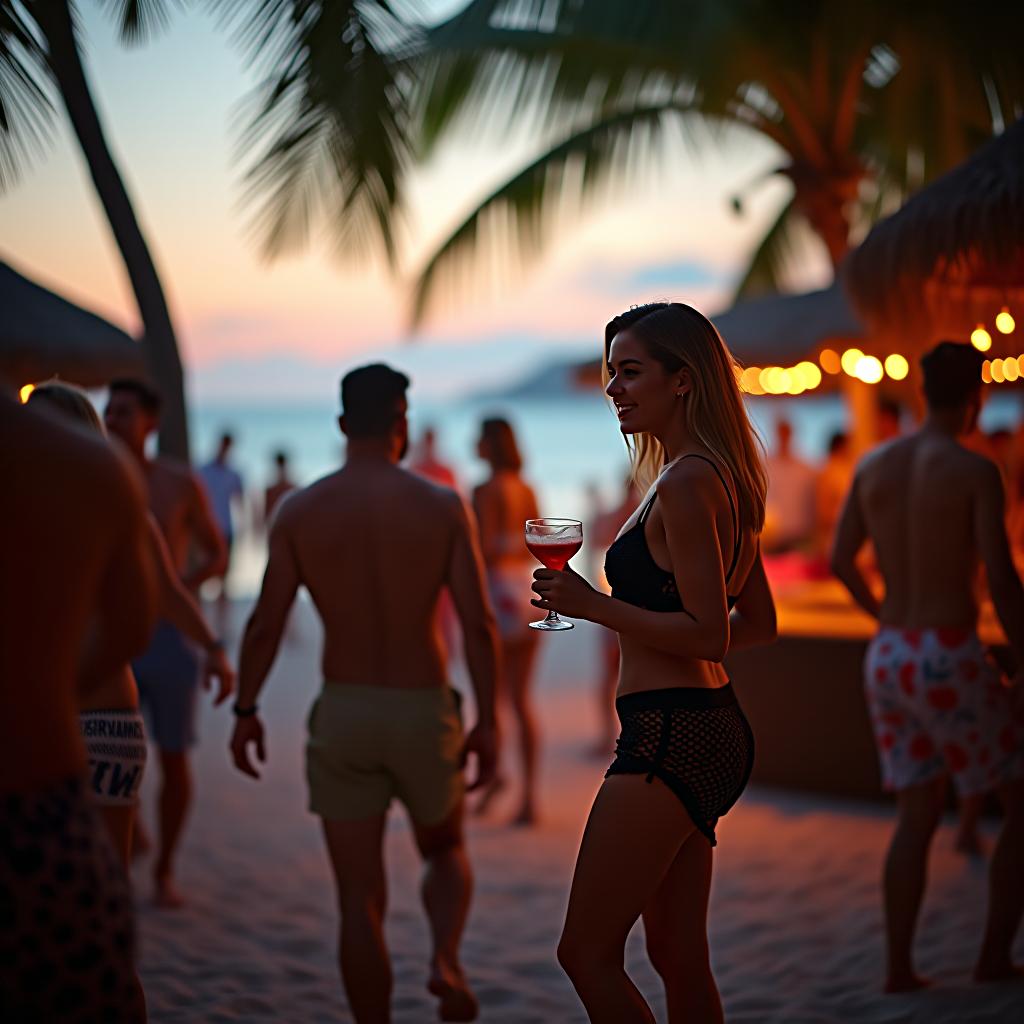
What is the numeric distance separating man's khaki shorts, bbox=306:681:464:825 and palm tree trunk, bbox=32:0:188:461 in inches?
126

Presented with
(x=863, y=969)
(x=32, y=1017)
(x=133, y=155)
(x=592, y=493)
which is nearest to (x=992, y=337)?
(x=863, y=969)

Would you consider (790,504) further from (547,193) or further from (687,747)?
(687,747)

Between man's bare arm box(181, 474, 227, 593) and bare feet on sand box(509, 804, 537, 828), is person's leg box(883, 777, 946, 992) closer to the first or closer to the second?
bare feet on sand box(509, 804, 537, 828)

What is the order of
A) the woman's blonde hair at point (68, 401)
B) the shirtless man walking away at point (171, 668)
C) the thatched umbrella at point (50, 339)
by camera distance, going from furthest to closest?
the thatched umbrella at point (50, 339)
the shirtless man walking away at point (171, 668)
the woman's blonde hair at point (68, 401)

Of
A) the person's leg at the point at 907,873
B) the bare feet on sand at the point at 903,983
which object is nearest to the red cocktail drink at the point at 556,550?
the person's leg at the point at 907,873

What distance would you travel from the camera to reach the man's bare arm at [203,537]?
180 inches

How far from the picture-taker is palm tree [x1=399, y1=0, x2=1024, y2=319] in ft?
24.6

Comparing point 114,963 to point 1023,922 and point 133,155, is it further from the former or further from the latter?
point 133,155

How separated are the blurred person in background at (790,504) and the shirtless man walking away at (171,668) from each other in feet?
A: 18.1

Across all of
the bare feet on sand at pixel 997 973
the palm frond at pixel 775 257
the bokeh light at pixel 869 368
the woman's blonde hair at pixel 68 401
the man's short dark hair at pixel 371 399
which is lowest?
the bare feet on sand at pixel 997 973

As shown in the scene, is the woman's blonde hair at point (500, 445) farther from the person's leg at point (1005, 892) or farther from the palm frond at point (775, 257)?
the palm frond at point (775, 257)

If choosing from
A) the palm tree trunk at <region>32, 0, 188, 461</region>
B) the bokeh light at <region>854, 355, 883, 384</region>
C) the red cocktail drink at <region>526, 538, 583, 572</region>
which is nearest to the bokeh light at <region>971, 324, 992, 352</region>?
the bokeh light at <region>854, 355, 883, 384</region>

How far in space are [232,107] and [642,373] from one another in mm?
4740

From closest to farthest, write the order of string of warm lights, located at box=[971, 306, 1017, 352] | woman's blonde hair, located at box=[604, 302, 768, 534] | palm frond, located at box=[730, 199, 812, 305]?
woman's blonde hair, located at box=[604, 302, 768, 534], string of warm lights, located at box=[971, 306, 1017, 352], palm frond, located at box=[730, 199, 812, 305]
